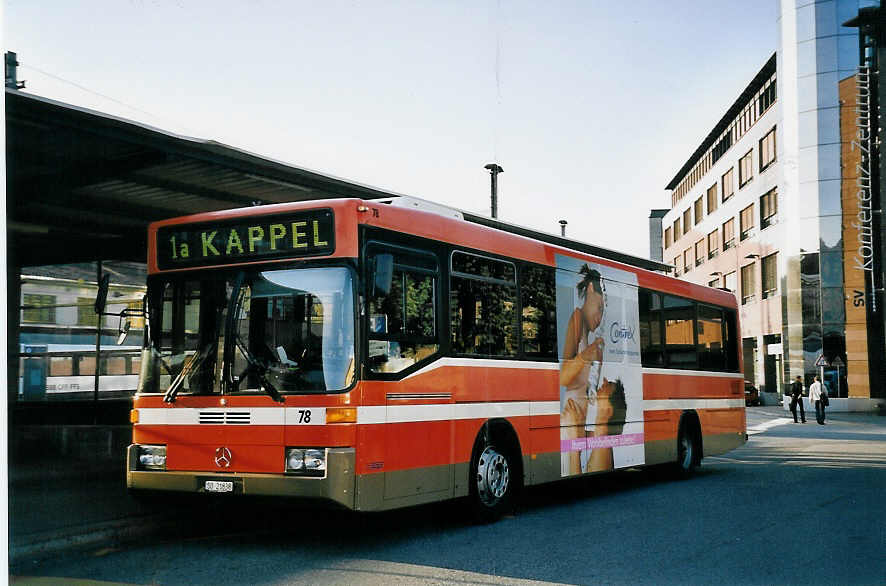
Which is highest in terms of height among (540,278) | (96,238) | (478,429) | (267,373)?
(96,238)

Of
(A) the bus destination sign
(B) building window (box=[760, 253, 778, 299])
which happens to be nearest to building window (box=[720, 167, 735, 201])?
(B) building window (box=[760, 253, 778, 299])

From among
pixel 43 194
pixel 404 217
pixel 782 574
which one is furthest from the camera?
pixel 43 194

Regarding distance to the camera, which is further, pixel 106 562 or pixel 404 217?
pixel 404 217

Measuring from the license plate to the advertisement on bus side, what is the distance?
15.3 feet

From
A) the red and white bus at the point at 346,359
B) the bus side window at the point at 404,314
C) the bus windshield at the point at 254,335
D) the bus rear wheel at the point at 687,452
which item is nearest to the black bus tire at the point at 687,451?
the bus rear wheel at the point at 687,452

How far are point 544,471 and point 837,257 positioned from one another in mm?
34130

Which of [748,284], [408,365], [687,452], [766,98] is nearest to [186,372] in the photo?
[408,365]

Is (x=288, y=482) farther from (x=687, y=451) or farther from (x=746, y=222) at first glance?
(x=746, y=222)

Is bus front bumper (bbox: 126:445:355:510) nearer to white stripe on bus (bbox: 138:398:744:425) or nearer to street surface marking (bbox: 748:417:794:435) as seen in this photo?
white stripe on bus (bbox: 138:398:744:425)

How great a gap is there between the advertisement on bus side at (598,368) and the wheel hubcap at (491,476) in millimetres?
1546

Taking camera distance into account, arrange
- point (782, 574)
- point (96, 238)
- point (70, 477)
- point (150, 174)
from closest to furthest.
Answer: point (782, 574) → point (70, 477) → point (150, 174) → point (96, 238)

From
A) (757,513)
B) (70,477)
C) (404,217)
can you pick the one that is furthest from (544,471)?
(70,477)

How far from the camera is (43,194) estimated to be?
15.3 meters

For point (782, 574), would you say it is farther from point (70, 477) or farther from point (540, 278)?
point (70, 477)
